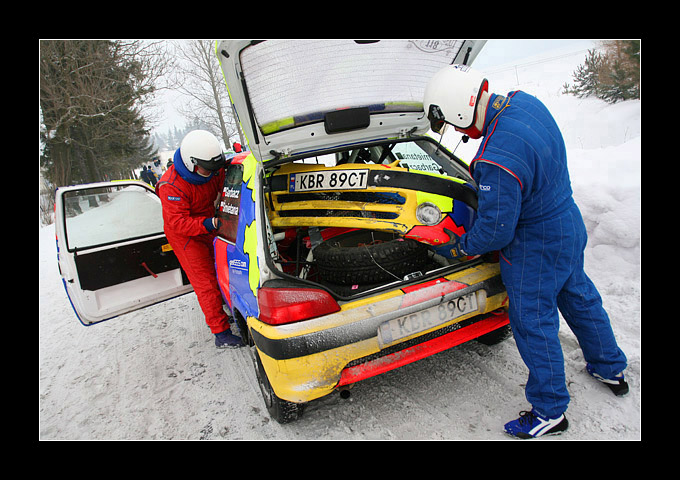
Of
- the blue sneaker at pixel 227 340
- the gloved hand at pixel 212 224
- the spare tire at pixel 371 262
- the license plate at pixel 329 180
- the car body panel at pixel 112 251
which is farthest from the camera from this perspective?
the blue sneaker at pixel 227 340

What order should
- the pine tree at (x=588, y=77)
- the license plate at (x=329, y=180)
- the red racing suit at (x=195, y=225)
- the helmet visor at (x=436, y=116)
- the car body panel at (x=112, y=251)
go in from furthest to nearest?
the pine tree at (x=588, y=77)
the car body panel at (x=112, y=251)
the red racing suit at (x=195, y=225)
the license plate at (x=329, y=180)
the helmet visor at (x=436, y=116)

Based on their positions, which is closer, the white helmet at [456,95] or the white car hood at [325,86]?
the white helmet at [456,95]

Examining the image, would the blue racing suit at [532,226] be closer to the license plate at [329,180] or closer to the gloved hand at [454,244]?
the gloved hand at [454,244]

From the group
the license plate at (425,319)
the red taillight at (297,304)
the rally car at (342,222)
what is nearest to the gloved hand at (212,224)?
the rally car at (342,222)

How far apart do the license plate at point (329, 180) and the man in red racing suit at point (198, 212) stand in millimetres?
894

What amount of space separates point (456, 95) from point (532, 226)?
33.2 inches

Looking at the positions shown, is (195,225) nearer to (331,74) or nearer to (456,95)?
(331,74)

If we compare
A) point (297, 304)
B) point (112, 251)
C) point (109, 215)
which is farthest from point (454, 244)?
point (109, 215)

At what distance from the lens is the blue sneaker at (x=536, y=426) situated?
207 centimetres

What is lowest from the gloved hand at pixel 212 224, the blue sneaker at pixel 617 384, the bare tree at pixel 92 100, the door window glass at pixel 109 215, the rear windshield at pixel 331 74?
the blue sneaker at pixel 617 384
